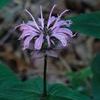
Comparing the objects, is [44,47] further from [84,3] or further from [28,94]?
[84,3]

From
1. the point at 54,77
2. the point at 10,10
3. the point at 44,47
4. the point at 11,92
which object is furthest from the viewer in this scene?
the point at 10,10

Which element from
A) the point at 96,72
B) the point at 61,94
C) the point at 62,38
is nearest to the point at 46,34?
the point at 62,38

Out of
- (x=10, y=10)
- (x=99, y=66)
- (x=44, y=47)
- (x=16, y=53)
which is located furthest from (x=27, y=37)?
(x=10, y=10)

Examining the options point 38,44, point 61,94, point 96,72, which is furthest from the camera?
point 96,72

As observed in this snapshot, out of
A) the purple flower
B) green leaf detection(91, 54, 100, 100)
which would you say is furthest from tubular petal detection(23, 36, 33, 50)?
green leaf detection(91, 54, 100, 100)

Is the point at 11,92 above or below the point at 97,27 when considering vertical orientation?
below

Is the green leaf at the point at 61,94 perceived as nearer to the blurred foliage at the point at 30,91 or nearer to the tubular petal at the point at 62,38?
the blurred foliage at the point at 30,91

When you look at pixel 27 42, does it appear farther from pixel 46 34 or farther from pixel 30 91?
pixel 30 91
